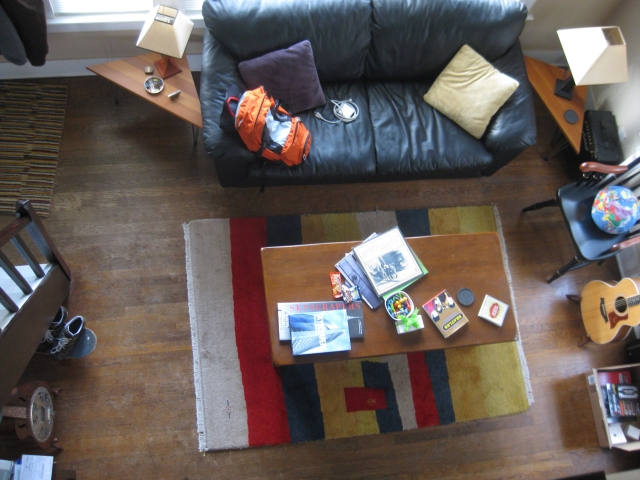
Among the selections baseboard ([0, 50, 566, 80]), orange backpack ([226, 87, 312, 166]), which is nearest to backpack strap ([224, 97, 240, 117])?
orange backpack ([226, 87, 312, 166])

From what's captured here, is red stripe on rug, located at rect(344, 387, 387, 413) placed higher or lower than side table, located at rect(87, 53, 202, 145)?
lower

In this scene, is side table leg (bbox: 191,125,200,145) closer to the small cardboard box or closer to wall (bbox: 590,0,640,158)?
wall (bbox: 590,0,640,158)

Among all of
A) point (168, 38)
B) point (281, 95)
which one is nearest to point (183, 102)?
point (168, 38)

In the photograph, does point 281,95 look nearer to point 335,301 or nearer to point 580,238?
point 335,301

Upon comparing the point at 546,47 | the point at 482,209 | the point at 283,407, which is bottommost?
the point at 283,407

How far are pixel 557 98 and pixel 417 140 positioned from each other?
3.37ft

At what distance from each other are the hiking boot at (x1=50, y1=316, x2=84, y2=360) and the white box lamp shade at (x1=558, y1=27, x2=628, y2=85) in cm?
305

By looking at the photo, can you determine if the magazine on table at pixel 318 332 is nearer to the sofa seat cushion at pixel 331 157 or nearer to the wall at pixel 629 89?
the sofa seat cushion at pixel 331 157

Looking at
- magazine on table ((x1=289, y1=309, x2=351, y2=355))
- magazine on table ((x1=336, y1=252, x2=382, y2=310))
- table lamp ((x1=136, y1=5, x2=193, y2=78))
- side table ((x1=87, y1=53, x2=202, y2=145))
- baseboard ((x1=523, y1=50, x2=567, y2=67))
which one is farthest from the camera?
baseboard ((x1=523, y1=50, x2=567, y2=67))

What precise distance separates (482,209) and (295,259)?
1.48 meters

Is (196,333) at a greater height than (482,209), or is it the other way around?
(482,209)

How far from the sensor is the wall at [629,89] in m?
2.94

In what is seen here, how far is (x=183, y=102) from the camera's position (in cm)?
273

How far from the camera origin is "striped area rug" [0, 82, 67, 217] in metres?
2.85
